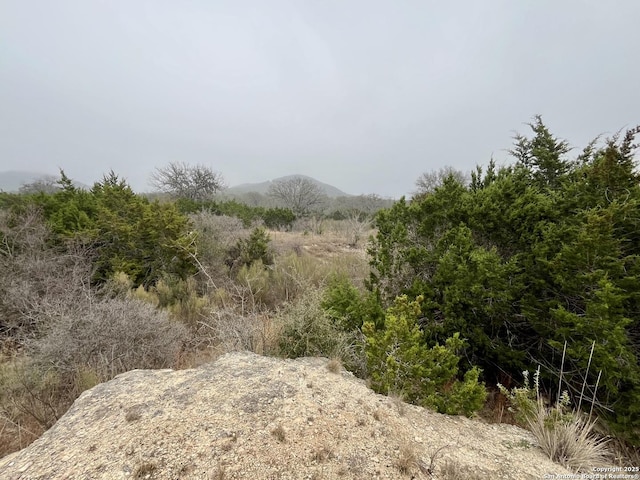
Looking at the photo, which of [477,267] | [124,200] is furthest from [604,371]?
[124,200]

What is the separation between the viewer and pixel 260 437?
201cm

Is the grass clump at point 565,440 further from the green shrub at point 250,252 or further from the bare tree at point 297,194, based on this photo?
the bare tree at point 297,194

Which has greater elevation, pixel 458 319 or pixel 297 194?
pixel 297 194

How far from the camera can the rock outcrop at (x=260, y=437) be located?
1.82 metres

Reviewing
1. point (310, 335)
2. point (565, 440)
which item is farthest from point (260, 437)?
point (565, 440)

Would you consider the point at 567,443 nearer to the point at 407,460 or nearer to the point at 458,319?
the point at 407,460

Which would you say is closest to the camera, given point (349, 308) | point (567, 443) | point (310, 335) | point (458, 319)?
point (567, 443)

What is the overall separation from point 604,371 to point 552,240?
152cm

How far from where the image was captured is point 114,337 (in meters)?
3.83

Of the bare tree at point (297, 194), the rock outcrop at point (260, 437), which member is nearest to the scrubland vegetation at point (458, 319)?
the rock outcrop at point (260, 437)

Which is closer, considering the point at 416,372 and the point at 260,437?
the point at 260,437

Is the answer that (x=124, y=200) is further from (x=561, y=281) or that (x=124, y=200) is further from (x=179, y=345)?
(x=561, y=281)

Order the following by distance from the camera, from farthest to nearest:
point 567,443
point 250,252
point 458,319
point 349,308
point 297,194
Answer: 1. point 297,194
2. point 250,252
3. point 349,308
4. point 458,319
5. point 567,443

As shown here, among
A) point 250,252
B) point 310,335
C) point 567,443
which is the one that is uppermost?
point 250,252
